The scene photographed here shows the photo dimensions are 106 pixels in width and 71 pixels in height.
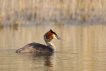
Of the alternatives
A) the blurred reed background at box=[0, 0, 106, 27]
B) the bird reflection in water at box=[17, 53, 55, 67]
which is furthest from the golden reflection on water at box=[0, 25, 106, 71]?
the blurred reed background at box=[0, 0, 106, 27]

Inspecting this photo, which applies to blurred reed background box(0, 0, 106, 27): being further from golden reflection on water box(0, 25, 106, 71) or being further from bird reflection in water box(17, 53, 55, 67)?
bird reflection in water box(17, 53, 55, 67)

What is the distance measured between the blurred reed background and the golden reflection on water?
1721mm

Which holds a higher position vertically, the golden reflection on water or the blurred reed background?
the blurred reed background

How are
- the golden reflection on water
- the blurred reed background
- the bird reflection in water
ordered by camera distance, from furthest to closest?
the blurred reed background
the bird reflection in water
the golden reflection on water

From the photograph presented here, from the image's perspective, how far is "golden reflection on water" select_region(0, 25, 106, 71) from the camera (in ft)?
41.6

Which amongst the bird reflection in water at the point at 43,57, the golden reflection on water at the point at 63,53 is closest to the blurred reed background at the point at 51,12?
the golden reflection on water at the point at 63,53

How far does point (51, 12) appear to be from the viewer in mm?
26359

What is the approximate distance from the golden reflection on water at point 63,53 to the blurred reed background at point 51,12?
1.72 m

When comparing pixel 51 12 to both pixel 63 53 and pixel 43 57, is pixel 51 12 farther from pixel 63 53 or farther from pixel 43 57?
pixel 43 57

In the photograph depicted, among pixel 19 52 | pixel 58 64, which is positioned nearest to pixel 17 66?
pixel 58 64

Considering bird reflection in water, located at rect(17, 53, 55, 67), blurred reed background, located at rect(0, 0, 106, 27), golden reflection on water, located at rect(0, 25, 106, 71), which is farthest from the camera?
blurred reed background, located at rect(0, 0, 106, 27)

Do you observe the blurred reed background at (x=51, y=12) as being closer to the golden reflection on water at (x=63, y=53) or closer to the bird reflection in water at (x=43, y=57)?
the golden reflection on water at (x=63, y=53)

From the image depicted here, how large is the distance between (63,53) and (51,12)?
36.2ft

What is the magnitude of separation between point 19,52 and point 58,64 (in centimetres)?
279
